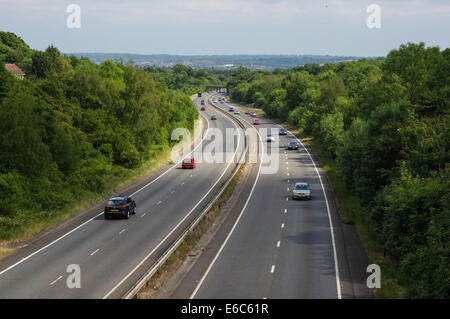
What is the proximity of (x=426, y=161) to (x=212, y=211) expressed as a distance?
50.1 feet

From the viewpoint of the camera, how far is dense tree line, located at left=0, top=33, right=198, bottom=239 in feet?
134

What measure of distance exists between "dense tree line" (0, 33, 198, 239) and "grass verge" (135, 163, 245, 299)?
10.3 metres

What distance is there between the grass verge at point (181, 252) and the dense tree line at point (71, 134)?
33.9 ft

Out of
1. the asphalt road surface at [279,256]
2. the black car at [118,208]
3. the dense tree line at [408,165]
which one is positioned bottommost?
the asphalt road surface at [279,256]

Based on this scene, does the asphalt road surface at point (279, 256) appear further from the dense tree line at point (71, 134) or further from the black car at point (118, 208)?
the dense tree line at point (71, 134)

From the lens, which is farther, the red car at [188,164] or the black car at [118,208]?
the red car at [188,164]

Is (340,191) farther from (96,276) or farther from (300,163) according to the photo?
(96,276)

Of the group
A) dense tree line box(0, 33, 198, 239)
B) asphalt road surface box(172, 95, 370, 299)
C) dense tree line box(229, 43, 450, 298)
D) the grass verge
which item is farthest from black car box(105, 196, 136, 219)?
dense tree line box(229, 43, 450, 298)

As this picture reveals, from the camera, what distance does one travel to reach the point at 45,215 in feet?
131

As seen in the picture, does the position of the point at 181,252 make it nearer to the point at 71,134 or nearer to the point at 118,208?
the point at 118,208

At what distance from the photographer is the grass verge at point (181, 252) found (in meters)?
25.5

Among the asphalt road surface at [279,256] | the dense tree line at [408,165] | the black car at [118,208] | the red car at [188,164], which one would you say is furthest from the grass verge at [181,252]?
the red car at [188,164]

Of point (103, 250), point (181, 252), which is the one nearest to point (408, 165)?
point (181, 252)

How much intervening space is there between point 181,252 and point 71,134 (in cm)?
2380
